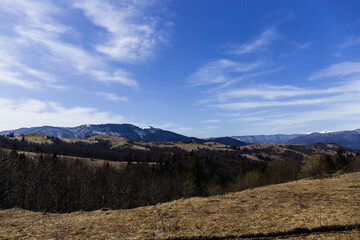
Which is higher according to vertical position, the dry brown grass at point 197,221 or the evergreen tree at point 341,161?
the dry brown grass at point 197,221

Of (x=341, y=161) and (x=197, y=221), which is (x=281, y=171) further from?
(x=197, y=221)

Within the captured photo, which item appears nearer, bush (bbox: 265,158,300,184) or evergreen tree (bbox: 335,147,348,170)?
evergreen tree (bbox: 335,147,348,170)

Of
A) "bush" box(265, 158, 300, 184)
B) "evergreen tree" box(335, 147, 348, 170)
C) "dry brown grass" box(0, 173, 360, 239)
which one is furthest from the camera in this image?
"bush" box(265, 158, 300, 184)

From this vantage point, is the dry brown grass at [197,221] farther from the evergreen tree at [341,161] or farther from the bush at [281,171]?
the bush at [281,171]

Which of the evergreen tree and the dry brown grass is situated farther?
the evergreen tree

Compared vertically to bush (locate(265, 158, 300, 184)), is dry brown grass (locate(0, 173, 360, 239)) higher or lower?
higher

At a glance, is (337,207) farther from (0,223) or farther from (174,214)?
(0,223)

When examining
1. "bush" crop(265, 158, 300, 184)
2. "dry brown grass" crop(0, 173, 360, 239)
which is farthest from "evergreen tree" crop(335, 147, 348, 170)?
"dry brown grass" crop(0, 173, 360, 239)

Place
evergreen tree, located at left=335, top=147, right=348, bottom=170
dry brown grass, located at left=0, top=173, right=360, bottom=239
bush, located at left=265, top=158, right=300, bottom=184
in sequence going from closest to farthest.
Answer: dry brown grass, located at left=0, top=173, right=360, bottom=239 → evergreen tree, located at left=335, top=147, right=348, bottom=170 → bush, located at left=265, top=158, right=300, bottom=184

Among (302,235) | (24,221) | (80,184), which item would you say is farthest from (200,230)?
(80,184)

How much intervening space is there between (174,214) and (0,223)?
11.8 meters

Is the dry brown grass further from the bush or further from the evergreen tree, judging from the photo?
the bush

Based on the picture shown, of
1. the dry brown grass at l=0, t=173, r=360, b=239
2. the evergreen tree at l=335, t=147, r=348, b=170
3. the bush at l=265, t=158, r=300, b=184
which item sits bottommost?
the bush at l=265, t=158, r=300, b=184

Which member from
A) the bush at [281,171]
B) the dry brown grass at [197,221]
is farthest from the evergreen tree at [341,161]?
the dry brown grass at [197,221]
